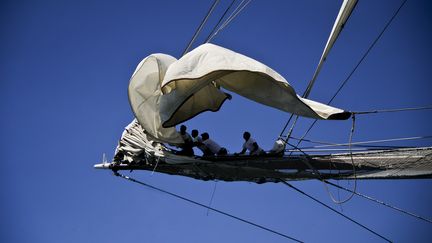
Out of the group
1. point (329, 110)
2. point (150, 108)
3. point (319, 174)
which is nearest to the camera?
point (329, 110)

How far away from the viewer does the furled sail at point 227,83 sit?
16.5 m

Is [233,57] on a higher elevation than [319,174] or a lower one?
higher

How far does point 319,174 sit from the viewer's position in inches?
678

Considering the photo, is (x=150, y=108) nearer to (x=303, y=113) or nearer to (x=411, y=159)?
(x=303, y=113)

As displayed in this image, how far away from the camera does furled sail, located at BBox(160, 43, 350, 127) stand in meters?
16.5

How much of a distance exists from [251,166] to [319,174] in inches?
66.1

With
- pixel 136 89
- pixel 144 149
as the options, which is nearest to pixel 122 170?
pixel 144 149

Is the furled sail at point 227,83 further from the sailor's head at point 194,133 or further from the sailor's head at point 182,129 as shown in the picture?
the sailor's head at point 194,133

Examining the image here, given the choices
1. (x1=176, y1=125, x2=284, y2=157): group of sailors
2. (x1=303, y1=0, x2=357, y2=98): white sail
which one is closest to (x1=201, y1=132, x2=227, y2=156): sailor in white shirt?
(x1=176, y1=125, x2=284, y2=157): group of sailors

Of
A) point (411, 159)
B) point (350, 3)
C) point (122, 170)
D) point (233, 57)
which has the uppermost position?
point (350, 3)

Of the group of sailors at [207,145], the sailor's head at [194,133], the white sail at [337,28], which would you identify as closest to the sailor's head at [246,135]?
the group of sailors at [207,145]

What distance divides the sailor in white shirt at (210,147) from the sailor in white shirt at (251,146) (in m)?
0.63

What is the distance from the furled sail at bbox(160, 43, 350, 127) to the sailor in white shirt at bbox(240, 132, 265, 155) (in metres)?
1.00

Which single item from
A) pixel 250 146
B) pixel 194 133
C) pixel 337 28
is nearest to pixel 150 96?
pixel 194 133
